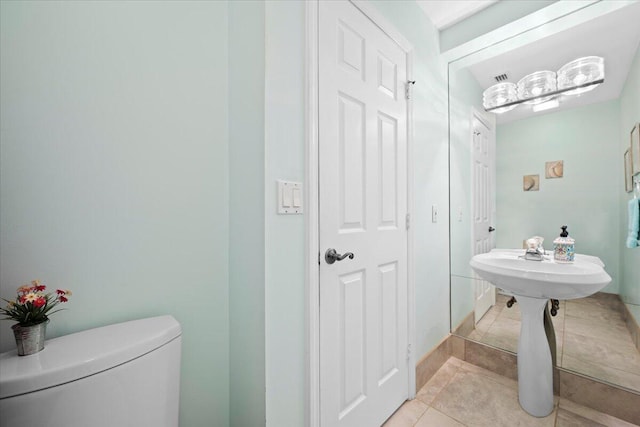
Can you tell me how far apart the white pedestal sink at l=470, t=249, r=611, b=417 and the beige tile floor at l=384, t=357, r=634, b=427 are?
77 mm

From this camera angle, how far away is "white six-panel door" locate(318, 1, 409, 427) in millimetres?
1056

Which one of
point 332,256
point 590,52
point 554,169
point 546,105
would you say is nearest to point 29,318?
Result: point 332,256

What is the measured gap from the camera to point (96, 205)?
0.80 m

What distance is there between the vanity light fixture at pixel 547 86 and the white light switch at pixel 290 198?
6.00 ft

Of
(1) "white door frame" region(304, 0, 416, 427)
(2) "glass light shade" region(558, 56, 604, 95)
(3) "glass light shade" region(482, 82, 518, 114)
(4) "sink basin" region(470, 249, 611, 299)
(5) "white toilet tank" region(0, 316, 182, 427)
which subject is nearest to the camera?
(5) "white toilet tank" region(0, 316, 182, 427)

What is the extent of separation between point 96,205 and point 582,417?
2.48 meters

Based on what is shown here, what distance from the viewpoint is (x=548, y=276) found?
131cm

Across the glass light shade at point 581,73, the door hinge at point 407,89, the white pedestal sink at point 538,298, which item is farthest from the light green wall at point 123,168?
the glass light shade at point 581,73

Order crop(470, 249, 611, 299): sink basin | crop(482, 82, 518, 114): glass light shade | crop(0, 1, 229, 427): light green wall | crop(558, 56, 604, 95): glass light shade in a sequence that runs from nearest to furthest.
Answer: crop(0, 1, 229, 427): light green wall
crop(470, 249, 611, 299): sink basin
crop(558, 56, 604, 95): glass light shade
crop(482, 82, 518, 114): glass light shade

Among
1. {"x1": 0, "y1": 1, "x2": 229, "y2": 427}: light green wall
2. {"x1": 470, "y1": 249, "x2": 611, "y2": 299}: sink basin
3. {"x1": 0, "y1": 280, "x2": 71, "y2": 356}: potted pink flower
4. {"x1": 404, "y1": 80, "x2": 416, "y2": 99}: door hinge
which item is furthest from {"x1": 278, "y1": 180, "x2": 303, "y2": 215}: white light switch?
{"x1": 470, "y1": 249, "x2": 611, "y2": 299}: sink basin

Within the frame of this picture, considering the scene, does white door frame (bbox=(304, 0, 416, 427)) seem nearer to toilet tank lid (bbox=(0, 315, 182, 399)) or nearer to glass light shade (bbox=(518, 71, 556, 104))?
toilet tank lid (bbox=(0, 315, 182, 399))

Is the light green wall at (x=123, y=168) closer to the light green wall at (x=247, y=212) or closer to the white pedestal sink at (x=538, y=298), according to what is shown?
the light green wall at (x=247, y=212)

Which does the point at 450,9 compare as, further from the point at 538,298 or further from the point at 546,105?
the point at 538,298

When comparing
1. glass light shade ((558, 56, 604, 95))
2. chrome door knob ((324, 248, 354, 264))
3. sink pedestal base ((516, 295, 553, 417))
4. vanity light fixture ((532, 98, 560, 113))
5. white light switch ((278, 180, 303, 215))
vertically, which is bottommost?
sink pedestal base ((516, 295, 553, 417))
